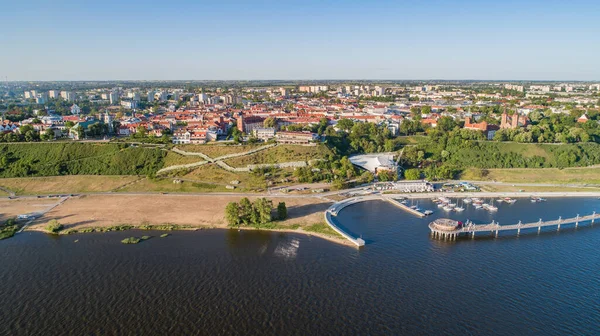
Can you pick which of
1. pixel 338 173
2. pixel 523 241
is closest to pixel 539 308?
pixel 523 241

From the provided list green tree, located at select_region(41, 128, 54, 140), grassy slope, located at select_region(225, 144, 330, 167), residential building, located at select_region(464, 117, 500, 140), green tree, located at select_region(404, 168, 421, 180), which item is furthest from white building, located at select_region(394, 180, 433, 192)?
green tree, located at select_region(41, 128, 54, 140)

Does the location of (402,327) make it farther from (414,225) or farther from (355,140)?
(355,140)

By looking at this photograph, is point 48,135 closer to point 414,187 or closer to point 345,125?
point 345,125

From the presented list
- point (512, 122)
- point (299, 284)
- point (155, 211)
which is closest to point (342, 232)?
point (299, 284)

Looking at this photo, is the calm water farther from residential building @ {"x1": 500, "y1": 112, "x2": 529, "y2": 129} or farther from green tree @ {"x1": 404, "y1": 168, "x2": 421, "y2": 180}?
residential building @ {"x1": 500, "y1": 112, "x2": 529, "y2": 129}

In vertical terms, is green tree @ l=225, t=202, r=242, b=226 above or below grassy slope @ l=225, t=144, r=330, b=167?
below

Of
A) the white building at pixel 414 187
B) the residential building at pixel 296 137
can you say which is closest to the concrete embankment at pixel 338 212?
the white building at pixel 414 187

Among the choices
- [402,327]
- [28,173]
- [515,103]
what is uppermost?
[515,103]
